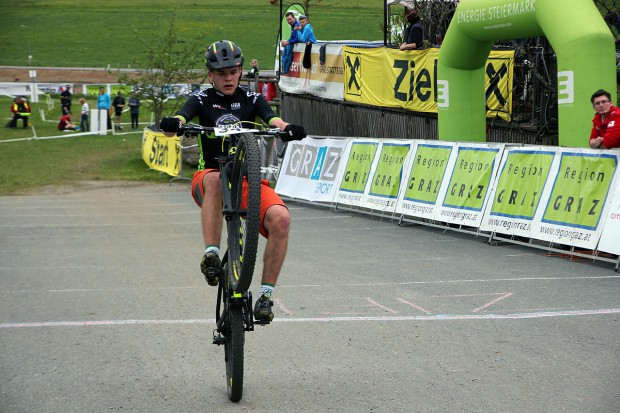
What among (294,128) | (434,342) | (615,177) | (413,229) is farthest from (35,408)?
(413,229)

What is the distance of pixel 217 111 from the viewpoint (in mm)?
7160

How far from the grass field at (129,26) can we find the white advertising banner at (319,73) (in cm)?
4597

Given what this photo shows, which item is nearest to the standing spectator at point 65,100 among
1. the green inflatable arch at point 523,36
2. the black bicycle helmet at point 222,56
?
the green inflatable arch at point 523,36

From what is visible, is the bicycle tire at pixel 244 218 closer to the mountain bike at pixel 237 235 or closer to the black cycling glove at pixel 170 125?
the mountain bike at pixel 237 235

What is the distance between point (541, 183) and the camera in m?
13.7

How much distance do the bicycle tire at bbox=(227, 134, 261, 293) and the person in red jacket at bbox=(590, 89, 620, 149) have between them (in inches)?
298

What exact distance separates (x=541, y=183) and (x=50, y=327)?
289 inches

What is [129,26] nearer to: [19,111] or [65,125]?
[19,111]

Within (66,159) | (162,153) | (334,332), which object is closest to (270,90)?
(162,153)

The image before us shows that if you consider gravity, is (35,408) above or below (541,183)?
below

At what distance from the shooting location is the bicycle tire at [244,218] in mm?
5832

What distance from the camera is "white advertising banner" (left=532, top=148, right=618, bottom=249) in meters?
12.5

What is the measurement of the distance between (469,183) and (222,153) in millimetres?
8803

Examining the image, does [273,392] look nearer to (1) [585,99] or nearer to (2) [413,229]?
(1) [585,99]
